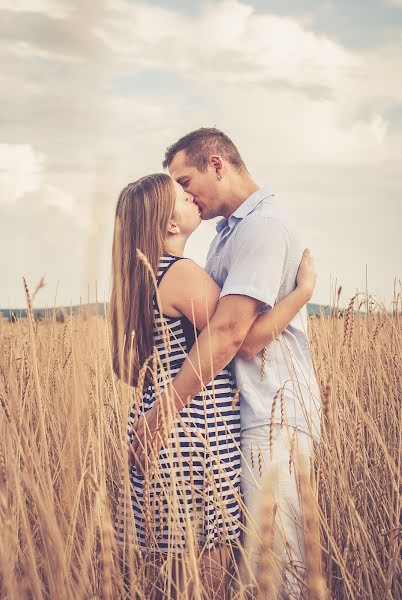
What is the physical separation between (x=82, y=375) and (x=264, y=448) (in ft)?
2.21

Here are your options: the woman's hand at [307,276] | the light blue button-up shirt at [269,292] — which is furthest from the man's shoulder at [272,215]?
the woman's hand at [307,276]

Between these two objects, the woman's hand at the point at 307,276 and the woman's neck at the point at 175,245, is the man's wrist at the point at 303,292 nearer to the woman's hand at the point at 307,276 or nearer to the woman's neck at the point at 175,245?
the woman's hand at the point at 307,276

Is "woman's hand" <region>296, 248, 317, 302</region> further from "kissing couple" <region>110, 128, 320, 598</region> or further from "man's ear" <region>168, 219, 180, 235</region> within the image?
"man's ear" <region>168, 219, 180, 235</region>

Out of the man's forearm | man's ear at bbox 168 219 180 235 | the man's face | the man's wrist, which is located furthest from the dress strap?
the man's face

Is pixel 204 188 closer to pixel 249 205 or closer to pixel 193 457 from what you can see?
pixel 249 205

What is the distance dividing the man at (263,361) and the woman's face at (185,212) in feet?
0.43

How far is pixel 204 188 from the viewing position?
2297mm

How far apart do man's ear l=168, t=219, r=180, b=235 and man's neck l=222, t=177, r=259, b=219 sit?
14.6 inches

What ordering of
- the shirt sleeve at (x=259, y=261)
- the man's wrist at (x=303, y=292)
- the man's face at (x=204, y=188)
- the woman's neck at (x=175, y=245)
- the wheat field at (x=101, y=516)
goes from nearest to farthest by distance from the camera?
the wheat field at (x=101, y=516) < the shirt sleeve at (x=259, y=261) < the man's wrist at (x=303, y=292) < the woman's neck at (x=175, y=245) < the man's face at (x=204, y=188)

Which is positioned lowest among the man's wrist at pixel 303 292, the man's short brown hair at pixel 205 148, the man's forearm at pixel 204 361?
the man's forearm at pixel 204 361

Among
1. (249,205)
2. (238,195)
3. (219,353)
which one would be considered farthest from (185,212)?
(219,353)

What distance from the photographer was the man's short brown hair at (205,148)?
7.68 ft

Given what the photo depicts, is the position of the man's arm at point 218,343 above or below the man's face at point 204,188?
below

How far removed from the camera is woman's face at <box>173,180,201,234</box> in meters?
1.99
